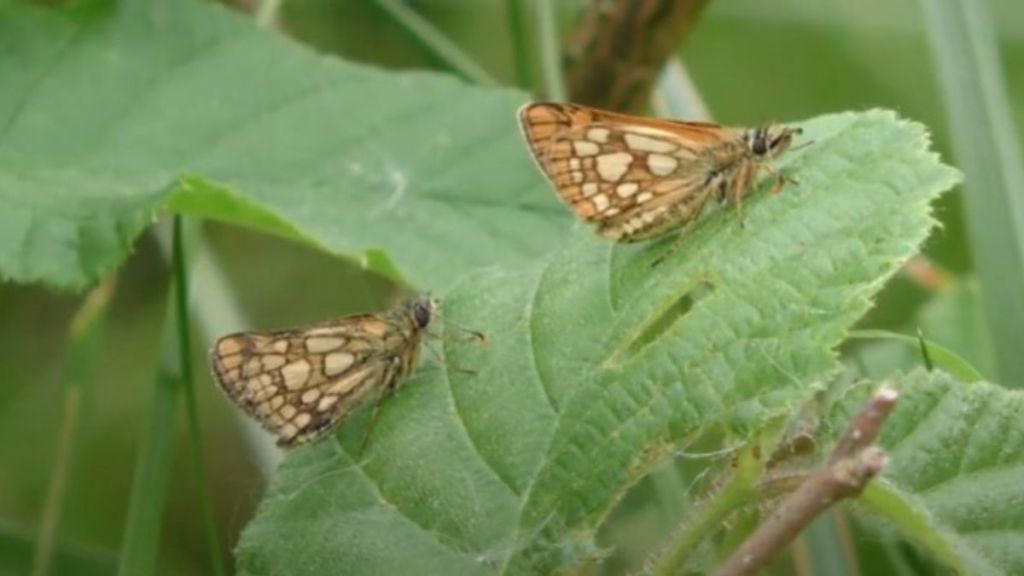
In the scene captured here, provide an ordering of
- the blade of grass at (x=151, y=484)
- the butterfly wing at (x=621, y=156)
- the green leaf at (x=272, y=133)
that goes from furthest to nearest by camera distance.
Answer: the green leaf at (x=272, y=133) < the blade of grass at (x=151, y=484) < the butterfly wing at (x=621, y=156)

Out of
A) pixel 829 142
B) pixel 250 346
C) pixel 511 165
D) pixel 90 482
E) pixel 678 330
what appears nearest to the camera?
pixel 678 330

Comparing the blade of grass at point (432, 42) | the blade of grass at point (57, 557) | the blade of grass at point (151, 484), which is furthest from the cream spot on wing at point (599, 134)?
the blade of grass at point (57, 557)

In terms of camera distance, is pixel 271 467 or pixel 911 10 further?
pixel 911 10

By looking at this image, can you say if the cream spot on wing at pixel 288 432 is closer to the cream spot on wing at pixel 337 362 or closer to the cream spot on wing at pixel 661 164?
the cream spot on wing at pixel 337 362

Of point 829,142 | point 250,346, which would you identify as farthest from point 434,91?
point 829,142

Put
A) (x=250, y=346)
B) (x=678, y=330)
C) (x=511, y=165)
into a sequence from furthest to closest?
(x=511, y=165)
(x=250, y=346)
(x=678, y=330)

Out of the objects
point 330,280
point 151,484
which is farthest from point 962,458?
point 330,280

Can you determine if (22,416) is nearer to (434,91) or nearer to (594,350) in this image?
(434,91)
